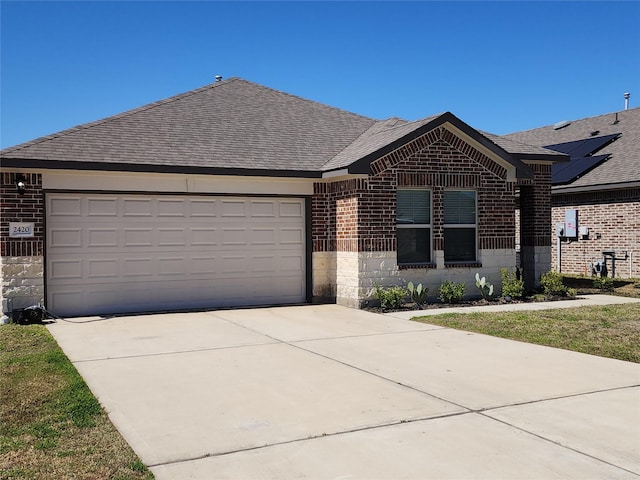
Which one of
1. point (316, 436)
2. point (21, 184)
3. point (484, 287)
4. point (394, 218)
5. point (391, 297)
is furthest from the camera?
point (484, 287)

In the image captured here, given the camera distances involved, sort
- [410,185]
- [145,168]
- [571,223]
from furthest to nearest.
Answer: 1. [571,223]
2. [410,185]
3. [145,168]

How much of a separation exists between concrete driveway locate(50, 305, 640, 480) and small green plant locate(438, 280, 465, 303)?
346cm

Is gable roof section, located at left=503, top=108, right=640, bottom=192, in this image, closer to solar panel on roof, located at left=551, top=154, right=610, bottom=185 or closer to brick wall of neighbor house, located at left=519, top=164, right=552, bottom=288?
solar panel on roof, located at left=551, top=154, right=610, bottom=185

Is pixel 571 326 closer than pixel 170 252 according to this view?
Yes

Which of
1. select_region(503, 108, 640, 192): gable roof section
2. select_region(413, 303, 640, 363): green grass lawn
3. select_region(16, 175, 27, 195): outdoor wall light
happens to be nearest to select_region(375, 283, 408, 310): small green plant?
select_region(413, 303, 640, 363): green grass lawn

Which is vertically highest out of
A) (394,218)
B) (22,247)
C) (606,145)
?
(606,145)

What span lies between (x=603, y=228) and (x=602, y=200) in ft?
2.84

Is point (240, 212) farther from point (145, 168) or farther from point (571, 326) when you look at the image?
point (571, 326)

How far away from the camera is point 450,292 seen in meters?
13.9

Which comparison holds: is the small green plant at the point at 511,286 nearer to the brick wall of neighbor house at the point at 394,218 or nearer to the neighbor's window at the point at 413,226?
the brick wall of neighbor house at the point at 394,218

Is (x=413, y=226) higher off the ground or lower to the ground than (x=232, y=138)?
lower

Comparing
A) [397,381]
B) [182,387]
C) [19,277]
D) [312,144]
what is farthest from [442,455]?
[312,144]

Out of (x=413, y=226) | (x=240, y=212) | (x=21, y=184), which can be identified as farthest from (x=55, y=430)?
(x=413, y=226)

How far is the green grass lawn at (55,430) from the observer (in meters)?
4.63
